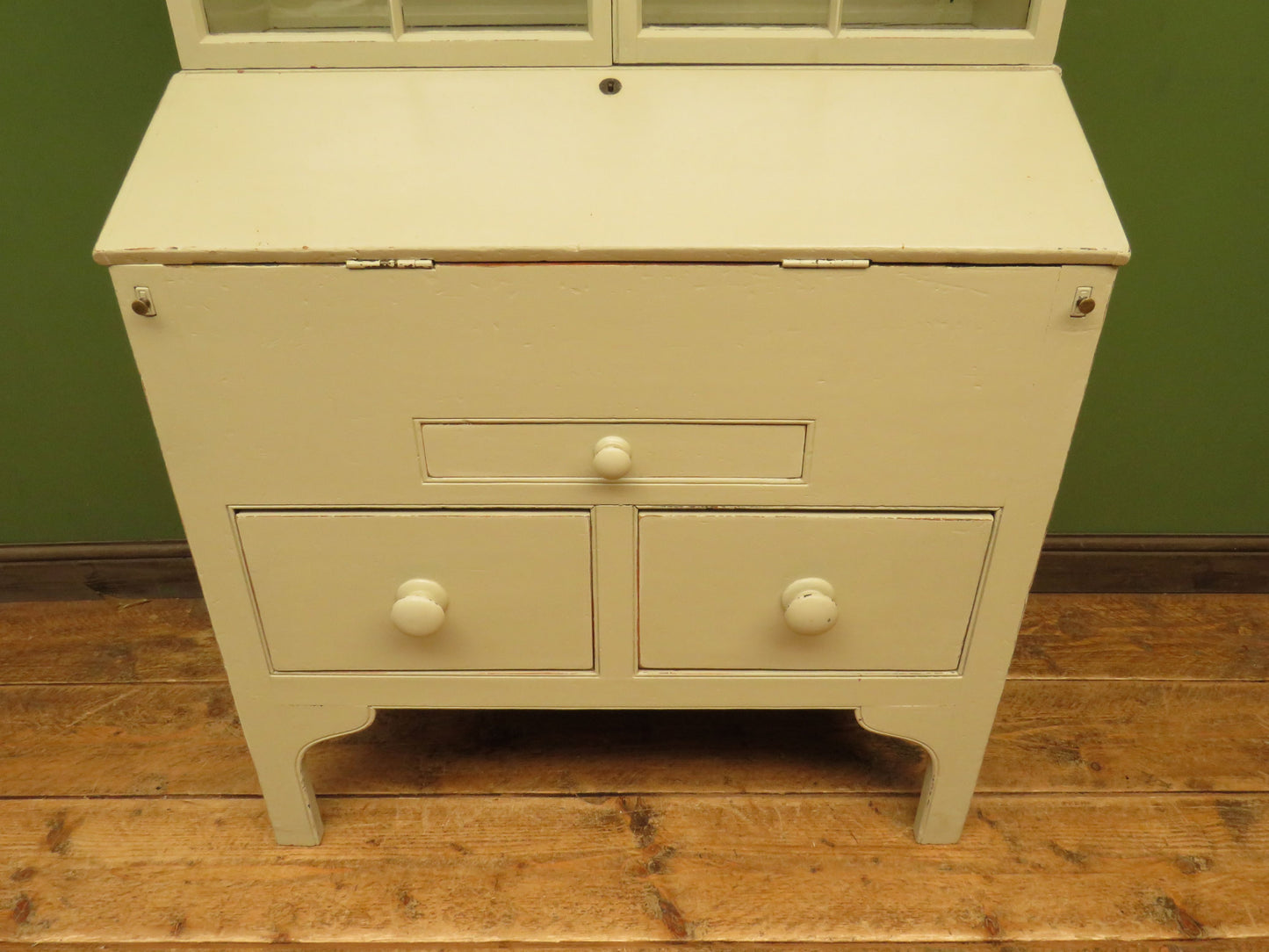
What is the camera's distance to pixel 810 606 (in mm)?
812

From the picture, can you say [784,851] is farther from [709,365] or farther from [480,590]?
[709,365]

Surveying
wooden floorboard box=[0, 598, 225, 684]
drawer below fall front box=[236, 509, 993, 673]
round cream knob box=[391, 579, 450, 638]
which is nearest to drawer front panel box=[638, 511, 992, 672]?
drawer below fall front box=[236, 509, 993, 673]

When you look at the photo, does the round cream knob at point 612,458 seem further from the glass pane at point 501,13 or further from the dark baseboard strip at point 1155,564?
the dark baseboard strip at point 1155,564

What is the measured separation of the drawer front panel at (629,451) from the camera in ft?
2.48

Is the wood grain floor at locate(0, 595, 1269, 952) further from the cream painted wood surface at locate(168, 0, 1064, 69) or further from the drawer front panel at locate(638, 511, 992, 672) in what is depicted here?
the cream painted wood surface at locate(168, 0, 1064, 69)

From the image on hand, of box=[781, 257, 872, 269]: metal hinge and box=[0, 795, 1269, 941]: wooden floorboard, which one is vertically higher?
box=[781, 257, 872, 269]: metal hinge

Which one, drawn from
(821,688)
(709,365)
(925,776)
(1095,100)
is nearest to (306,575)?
(709,365)

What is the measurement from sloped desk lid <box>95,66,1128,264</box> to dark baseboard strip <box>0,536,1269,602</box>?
2.81 feet

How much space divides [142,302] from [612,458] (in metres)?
0.42

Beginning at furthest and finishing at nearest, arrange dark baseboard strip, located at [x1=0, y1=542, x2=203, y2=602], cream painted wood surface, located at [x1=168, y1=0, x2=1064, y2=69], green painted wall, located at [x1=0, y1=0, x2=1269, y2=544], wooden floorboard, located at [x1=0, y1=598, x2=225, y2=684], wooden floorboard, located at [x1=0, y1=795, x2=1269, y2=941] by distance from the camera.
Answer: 1. dark baseboard strip, located at [x1=0, y1=542, x2=203, y2=602]
2. wooden floorboard, located at [x1=0, y1=598, x2=225, y2=684]
3. green painted wall, located at [x1=0, y1=0, x2=1269, y2=544]
4. wooden floorboard, located at [x1=0, y1=795, x2=1269, y2=941]
5. cream painted wood surface, located at [x1=168, y1=0, x2=1064, y2=69]

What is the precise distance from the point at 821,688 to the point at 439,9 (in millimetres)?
829

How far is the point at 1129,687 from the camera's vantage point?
1253 millimetres

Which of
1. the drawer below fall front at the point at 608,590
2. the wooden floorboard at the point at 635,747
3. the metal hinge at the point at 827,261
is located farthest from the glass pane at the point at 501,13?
the wooden floorboard at the point at 635,747

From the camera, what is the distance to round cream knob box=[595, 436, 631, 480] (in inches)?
28.9
